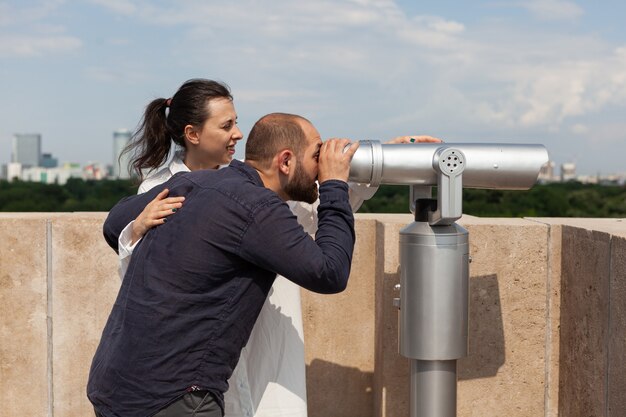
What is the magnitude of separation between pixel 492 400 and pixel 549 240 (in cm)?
74

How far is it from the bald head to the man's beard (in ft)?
0.18

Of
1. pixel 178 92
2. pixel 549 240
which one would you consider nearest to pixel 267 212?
pixel 178 92

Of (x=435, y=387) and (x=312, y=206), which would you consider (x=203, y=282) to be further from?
(x=435, y=387)

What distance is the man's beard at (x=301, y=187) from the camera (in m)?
2.21

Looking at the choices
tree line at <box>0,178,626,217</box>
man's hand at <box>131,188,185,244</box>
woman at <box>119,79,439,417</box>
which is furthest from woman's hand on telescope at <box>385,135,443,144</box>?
tree line at <box>0,178,626,217</box>

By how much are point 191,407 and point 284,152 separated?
682 millimetres

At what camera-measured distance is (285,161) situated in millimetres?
2195

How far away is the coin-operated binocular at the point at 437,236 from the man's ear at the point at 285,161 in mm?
364

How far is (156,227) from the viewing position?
2.12 metres

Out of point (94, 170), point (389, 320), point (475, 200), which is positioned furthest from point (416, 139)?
point (94, 170)

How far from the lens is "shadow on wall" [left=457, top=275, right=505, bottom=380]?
3582mm

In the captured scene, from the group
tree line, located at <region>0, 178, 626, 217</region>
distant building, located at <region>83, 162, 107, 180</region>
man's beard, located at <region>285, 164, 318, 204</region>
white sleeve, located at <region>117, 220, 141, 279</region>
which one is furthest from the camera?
distant building, located at <region>83, 162, 107, 180</region>

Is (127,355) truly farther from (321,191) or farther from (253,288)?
(321,191)

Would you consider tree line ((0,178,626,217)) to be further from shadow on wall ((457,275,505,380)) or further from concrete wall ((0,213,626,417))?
shadow on wall ((457,275,505,380))
